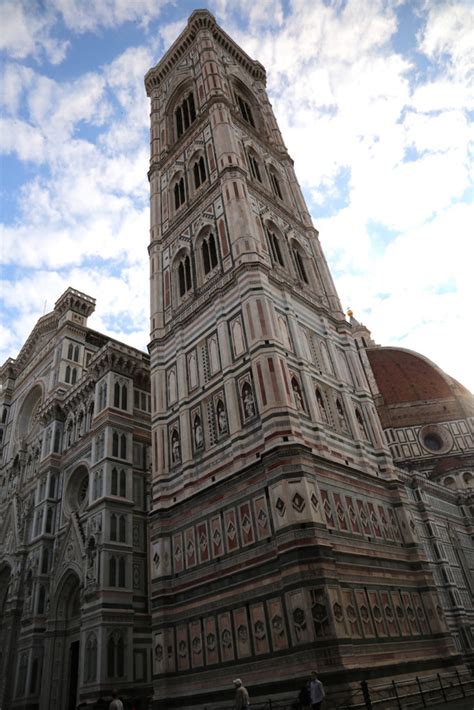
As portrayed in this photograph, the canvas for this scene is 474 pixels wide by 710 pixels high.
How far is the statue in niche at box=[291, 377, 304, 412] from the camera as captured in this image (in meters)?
18.6

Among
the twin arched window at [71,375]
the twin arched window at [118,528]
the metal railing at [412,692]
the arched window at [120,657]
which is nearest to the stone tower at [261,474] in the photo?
the metal railing at [412,692]

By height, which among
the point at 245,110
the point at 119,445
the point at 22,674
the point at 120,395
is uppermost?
the point at 245,110

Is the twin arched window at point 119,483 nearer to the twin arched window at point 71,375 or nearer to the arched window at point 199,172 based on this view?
the twin arched window at point 71,375

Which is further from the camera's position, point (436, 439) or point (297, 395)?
point (436, 439)

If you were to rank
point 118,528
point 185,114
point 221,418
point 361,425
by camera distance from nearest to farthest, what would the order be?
1. point 221,418
2. point 361,425
3. point 118,528
4. point 185,114

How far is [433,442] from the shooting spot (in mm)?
52125

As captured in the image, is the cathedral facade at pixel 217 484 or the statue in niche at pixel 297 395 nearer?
the cathedral facade at pixel 217 484

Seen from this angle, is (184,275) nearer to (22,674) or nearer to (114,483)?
(114,483)

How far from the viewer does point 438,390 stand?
192ft

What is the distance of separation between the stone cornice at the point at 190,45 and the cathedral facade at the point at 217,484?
0.19 metres

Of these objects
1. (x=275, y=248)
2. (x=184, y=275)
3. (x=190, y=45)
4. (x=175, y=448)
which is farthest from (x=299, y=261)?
(x=190, y=45)

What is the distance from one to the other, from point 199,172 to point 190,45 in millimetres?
14570

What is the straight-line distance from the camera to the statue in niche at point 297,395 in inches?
731

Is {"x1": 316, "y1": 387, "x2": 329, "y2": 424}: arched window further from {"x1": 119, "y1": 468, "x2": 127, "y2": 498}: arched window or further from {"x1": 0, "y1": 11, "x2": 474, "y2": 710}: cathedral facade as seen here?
{"x1": 119, "y1": 468, "x2": 127, "y2": 498}: arched window
